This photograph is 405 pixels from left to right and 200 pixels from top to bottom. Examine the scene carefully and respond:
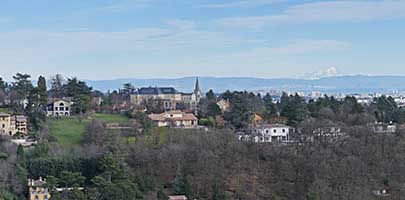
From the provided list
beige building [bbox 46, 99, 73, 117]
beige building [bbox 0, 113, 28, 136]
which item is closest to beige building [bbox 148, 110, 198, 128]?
beige building [bbox 46, 99, 73, 117]

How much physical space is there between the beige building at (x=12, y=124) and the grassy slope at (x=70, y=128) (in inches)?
37.3

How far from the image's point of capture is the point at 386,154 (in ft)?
65.4

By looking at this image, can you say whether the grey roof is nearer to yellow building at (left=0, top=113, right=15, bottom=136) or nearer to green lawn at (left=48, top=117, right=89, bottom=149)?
green lawn at (left=48, top=117, right=89, bottom=149)

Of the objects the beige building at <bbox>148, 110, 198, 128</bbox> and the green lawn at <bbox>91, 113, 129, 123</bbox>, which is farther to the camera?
the beige building at <bbox>148, 110, 198, 128</bbox>

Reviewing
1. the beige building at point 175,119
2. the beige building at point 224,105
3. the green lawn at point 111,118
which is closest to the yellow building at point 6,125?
the green lawn at point 111,118

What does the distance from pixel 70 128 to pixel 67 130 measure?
291mm

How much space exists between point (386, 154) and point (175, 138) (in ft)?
22.0

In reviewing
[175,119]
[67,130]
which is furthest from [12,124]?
[175,119]

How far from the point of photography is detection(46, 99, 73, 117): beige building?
2578 centimetres

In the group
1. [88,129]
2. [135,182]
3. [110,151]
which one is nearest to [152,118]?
[88,129]

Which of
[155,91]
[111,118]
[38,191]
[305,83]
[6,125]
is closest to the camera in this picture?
[38,191]

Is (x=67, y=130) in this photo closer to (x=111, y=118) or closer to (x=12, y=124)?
(x=12, y=124)

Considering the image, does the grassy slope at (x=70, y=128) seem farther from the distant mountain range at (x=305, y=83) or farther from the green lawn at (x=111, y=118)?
the distant mountain range at (x=305, y=83)

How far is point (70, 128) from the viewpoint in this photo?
912 inches
